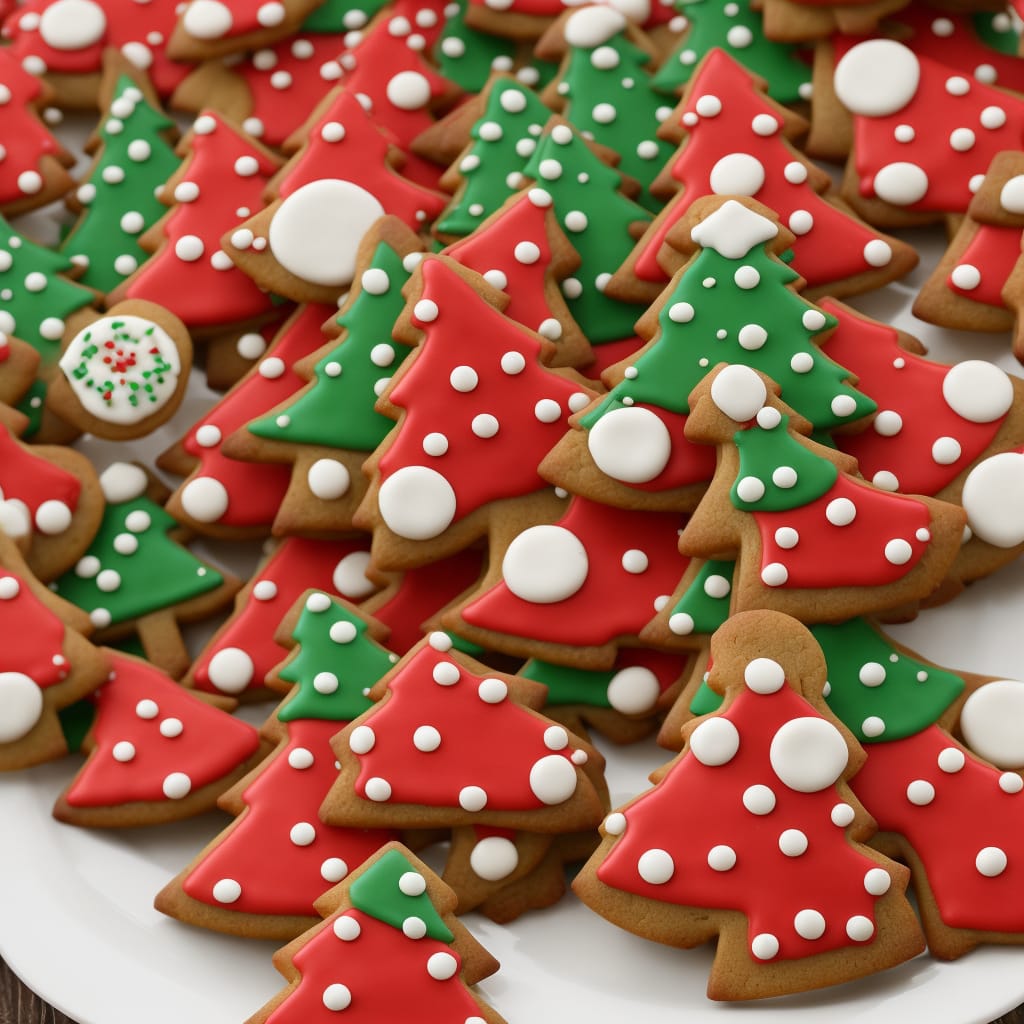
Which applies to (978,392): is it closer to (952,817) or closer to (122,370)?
(952,817)

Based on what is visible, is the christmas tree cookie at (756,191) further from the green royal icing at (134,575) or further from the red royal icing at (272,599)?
the green royal icing at (134,575)

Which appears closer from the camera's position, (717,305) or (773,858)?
(773,858)

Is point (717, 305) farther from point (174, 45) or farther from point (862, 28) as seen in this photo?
point (174, 45)

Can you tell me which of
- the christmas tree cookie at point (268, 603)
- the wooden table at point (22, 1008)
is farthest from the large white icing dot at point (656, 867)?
the wooden table at point (22, 1008)

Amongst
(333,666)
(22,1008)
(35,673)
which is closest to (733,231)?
(333,666)

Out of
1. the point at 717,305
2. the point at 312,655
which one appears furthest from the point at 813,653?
the point at 312,655
